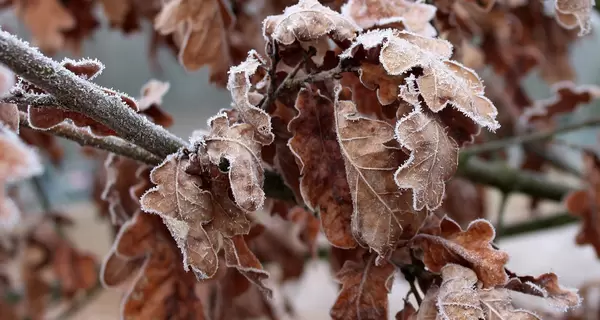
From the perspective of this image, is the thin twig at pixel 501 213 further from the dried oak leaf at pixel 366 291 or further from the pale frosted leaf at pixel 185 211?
the pale frosted leaf at pixel 185 211

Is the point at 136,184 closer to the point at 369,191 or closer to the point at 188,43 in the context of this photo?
the point at 188,43

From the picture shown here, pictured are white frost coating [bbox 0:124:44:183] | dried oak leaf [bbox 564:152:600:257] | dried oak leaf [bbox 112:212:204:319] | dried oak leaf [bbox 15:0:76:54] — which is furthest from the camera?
dried oak leaf [bbox 15:0:76:54]

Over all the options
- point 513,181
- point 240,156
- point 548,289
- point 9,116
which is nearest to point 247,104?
point 240,156

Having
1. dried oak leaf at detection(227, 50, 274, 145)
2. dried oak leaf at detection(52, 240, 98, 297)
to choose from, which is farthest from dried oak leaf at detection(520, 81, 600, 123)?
dried oak leaf at detection(52, 240, 98, 297)

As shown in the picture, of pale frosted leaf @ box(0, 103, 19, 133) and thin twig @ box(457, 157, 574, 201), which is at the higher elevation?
pale frosted leaf @ box(0, 103, 19, 133)

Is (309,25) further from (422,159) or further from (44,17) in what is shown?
(44,17)

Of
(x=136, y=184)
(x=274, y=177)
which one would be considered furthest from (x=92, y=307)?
(x=274, y=177)

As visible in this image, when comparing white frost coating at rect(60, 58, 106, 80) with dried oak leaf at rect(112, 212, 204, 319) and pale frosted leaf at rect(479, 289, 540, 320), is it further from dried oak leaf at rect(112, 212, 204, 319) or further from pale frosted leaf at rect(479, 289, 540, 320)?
pale frosted leaf at rect(479, 289, 540, 320)
